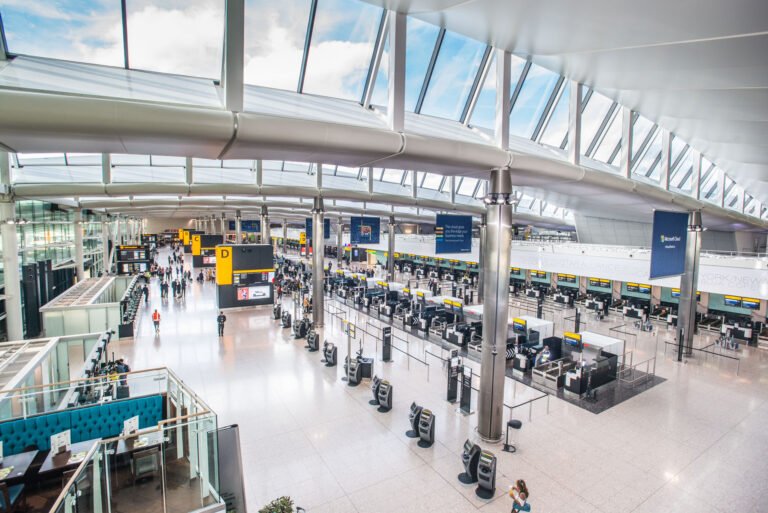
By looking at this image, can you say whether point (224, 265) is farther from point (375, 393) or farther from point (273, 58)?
point (273, 58)

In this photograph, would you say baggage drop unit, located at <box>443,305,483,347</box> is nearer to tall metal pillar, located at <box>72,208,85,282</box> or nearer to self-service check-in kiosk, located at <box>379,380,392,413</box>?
self-service check-in kiosk, located at <box>379,380,392,413</box>

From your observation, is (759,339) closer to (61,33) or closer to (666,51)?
(666,51)

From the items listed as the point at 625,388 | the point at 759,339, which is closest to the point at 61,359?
the point at 625,388

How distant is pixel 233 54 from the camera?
4.87 metres

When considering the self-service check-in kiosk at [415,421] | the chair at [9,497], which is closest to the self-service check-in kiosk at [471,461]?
the self-service check-in kiosk at [415,421]

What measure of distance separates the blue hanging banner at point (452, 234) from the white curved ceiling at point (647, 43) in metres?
5.18

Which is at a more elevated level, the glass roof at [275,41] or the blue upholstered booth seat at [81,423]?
Answer: the glass roof at [275,41]

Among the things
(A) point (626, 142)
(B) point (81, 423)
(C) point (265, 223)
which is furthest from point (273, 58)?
(C) point (265, 223)

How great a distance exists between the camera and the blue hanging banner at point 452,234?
38.9 feet

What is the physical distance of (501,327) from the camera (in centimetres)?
809

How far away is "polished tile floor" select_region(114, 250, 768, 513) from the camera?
636 cm

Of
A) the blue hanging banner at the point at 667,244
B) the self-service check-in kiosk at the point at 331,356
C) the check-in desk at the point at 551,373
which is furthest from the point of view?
the self-service check-in kiosk at the point at 331,356

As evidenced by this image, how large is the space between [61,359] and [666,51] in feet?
53.6

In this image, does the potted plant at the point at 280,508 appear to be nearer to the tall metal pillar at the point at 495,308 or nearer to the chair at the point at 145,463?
the chair at the point at 145,463
